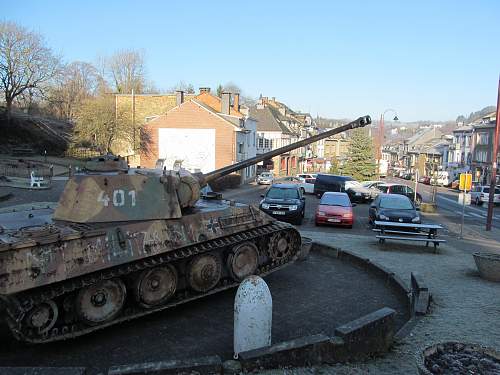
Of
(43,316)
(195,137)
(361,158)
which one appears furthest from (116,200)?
(361,158)

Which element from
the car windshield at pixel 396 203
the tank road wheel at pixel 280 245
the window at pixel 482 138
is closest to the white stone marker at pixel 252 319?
the tank road wheel at pixel 280 245

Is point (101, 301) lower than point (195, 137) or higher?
lower

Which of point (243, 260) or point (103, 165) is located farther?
point (243, 260)

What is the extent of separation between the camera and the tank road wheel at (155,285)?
24.1 ft

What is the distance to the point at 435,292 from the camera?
9211 millimetres

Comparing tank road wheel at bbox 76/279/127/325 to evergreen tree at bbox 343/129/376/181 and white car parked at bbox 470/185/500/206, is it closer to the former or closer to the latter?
white car parked at bbox 470/185/500/206

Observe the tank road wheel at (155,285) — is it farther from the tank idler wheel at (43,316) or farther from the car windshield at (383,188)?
the car windshield at (383,188)

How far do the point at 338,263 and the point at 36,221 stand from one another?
7322 mm

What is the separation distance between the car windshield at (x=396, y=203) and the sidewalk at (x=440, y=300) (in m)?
2.19


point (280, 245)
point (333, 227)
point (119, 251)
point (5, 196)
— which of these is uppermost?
point (119, 251)

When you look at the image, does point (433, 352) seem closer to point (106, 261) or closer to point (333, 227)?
point (106, 261)

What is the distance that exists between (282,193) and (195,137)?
22.2 m

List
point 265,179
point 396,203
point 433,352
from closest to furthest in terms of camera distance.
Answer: point 433,352, point 396,203, point 265,179

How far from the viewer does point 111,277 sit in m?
6.88
